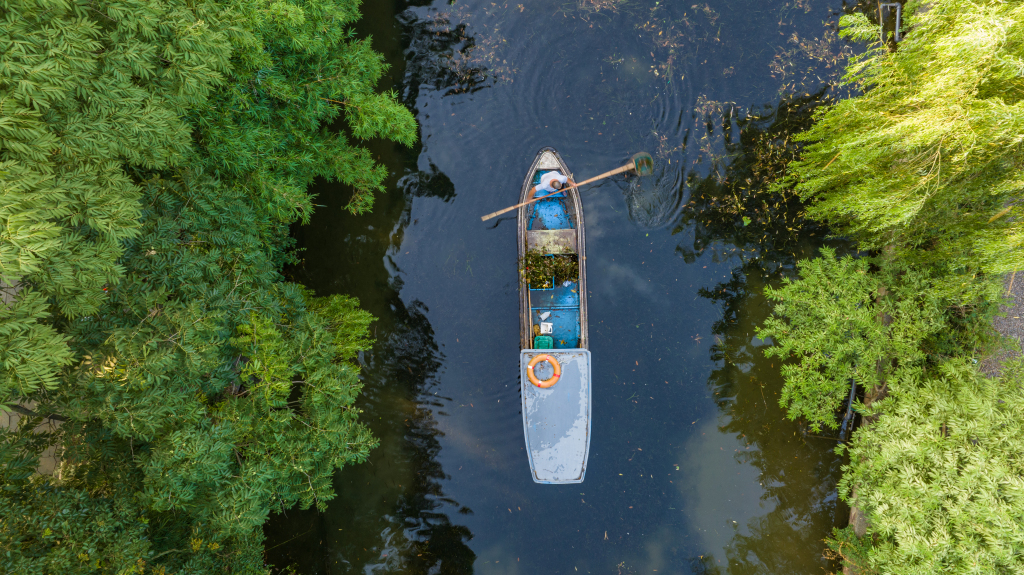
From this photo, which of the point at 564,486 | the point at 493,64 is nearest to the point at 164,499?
the point at 564,486

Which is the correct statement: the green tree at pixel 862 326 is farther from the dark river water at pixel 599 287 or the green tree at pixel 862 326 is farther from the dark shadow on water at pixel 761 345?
the dark river water at pixel 599 287

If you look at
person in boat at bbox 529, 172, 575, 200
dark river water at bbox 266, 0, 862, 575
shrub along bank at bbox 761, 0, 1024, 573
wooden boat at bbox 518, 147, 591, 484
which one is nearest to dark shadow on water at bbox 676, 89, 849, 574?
dark river water at bbox 266, 0, 862, 575

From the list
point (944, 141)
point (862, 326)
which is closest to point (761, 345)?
point (862, 326)

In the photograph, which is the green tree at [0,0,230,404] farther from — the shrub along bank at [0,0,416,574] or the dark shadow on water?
the dark shadow on water

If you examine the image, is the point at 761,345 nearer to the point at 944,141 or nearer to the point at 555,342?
the point at 555,342

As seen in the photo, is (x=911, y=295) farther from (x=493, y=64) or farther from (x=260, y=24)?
(x=260, y=24)

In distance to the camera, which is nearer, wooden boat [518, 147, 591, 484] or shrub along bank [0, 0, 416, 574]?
shrub along bank [0, 0, 416, 574]
